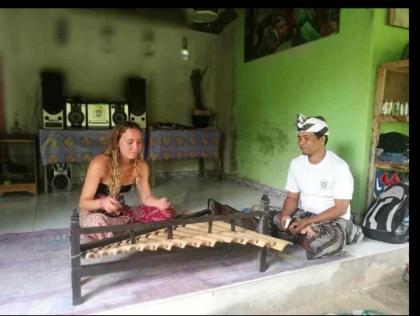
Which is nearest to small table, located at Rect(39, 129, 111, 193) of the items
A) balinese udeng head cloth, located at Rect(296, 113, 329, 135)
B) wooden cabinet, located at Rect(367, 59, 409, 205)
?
balinese udeng head cloth, located at Rect(296, 113, 329, 135)

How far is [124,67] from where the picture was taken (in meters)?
4.12

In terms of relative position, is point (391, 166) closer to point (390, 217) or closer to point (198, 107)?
point (390, 217)

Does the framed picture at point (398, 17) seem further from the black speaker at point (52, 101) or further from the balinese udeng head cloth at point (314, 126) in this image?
the black speaker at point (52, 101)

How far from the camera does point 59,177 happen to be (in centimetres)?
378

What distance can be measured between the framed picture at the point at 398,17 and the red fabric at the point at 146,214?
2068 millimetres

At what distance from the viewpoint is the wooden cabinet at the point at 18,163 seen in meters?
3.48

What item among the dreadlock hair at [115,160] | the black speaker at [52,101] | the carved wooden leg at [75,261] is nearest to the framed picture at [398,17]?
the dreadlock hair at [115,160]

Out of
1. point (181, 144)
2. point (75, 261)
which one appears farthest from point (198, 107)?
point (75, 261)

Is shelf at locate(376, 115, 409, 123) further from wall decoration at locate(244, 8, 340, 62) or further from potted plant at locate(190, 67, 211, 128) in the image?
potted plant at locate(190, 67, 211, 128)

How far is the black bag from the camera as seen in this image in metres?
2.04

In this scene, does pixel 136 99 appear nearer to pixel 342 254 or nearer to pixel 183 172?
pixel 183 172

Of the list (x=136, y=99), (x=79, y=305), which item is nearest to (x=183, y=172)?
(x=136, y=99)
